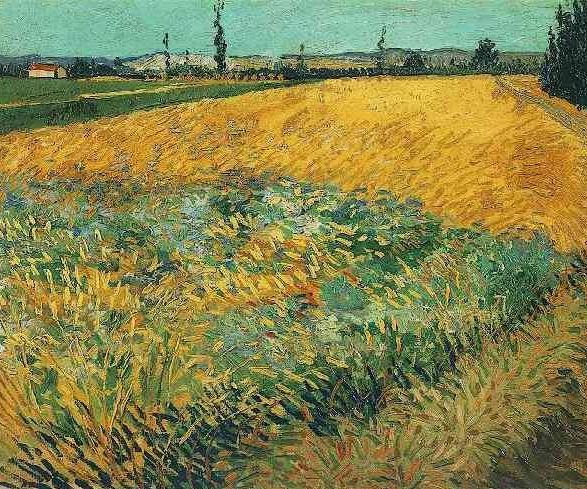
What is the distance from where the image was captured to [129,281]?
15.7 ft

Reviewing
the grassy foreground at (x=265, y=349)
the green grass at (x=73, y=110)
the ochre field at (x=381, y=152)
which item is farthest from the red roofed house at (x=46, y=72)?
the grassy foreground at (x=265, y=349)

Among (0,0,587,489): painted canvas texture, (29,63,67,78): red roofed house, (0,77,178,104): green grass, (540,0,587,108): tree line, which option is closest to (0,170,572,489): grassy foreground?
(0,0,587,489): painted canvas texture

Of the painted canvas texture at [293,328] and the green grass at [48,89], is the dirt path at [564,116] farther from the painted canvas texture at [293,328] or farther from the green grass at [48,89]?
the green grass at [48,89]

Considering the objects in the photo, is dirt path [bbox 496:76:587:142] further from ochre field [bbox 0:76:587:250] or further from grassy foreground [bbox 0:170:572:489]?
grassy foreground [bbox 0:170:572:489]

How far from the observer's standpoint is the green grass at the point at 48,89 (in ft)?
97.6

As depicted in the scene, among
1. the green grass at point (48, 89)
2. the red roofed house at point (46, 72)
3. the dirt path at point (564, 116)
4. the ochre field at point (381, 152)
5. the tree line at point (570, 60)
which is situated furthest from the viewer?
the red roofed house at point (46, 72)

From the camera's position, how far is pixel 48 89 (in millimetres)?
34219

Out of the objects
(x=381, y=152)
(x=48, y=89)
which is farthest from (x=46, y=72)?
(x=381, y=152)

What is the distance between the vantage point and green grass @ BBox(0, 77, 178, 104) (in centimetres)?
2974

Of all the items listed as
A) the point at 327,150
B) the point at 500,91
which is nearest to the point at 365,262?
the point at 327,150

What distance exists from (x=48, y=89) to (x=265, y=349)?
107ft

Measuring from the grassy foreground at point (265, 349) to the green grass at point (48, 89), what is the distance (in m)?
24.2

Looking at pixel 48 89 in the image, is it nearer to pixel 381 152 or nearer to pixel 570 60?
pixel 570 60

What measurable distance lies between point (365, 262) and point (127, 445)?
2789mm
